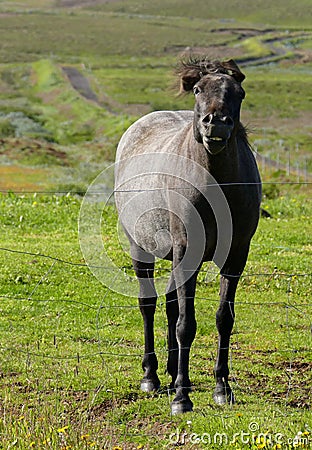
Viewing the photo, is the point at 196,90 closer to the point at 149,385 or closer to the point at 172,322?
the point at 172,322

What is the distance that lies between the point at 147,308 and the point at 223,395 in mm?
1518

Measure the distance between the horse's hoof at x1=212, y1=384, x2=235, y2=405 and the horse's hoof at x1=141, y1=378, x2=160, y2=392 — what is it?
756mm

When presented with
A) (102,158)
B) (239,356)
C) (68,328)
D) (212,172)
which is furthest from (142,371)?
(102,158)

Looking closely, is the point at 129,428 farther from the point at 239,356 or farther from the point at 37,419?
the point at 239,356

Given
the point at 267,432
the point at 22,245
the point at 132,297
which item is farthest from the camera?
the point at 22,245

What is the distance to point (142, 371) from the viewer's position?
7949 millimetres

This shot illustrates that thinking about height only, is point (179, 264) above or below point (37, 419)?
above

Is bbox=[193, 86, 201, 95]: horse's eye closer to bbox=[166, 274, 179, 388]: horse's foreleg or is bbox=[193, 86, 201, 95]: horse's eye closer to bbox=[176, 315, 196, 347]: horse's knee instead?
bbox=[176, 315, 196, 347]: horse's knee

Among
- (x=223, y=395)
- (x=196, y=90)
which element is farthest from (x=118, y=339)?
(x=196, y=90)

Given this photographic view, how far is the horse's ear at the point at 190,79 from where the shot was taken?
20.9 feet

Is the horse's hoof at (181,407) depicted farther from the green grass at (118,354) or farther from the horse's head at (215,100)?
the horse's head at (215,100)

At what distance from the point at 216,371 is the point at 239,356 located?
5.21ft

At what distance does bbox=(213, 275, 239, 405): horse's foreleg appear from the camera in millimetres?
6824

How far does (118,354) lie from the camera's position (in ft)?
24.6
